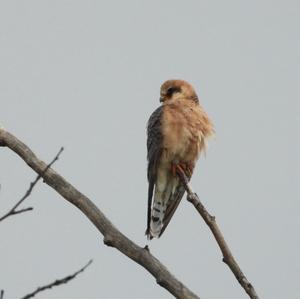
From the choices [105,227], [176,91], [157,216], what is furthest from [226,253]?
[176,91]

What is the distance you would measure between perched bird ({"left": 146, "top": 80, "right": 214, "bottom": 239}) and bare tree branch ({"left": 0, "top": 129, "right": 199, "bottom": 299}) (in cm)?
300

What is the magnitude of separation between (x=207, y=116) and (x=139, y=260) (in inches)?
152

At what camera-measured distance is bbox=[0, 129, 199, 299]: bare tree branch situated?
368cm

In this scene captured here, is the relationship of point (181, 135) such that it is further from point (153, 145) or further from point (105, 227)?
point (105, 227)

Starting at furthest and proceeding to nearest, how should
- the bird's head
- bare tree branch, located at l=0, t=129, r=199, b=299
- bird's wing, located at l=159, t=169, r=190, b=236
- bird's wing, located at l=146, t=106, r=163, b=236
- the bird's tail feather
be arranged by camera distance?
the bird's head → bird's wing, located at l=146, t=106, r=163, b=236 → bird's wing, located at l=159, t=169, r=190, b=236 → the bird's tail feather → bare tree branch, located at l=0, t=129, r=199, b=299

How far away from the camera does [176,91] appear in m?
7.66

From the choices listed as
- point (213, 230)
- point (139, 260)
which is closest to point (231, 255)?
point (213, 230)

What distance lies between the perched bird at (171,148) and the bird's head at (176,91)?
27cm

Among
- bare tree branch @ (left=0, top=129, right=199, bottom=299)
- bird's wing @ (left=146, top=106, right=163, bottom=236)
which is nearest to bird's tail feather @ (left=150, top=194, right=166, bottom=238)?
bird's wing @ (left=146, top=106, right=163, bottom=236)

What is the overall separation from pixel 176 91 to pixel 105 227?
4004 mm

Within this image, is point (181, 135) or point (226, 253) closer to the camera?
point (226, 253)

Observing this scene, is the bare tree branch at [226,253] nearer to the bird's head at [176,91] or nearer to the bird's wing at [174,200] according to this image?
the bird's wing at [174,200]

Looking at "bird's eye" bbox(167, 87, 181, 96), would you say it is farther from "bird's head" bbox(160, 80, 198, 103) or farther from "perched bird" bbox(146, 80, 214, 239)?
"perched bird" bbox(146, 80, 214, 239)

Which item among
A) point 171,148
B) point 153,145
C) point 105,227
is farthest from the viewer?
point 153,145
